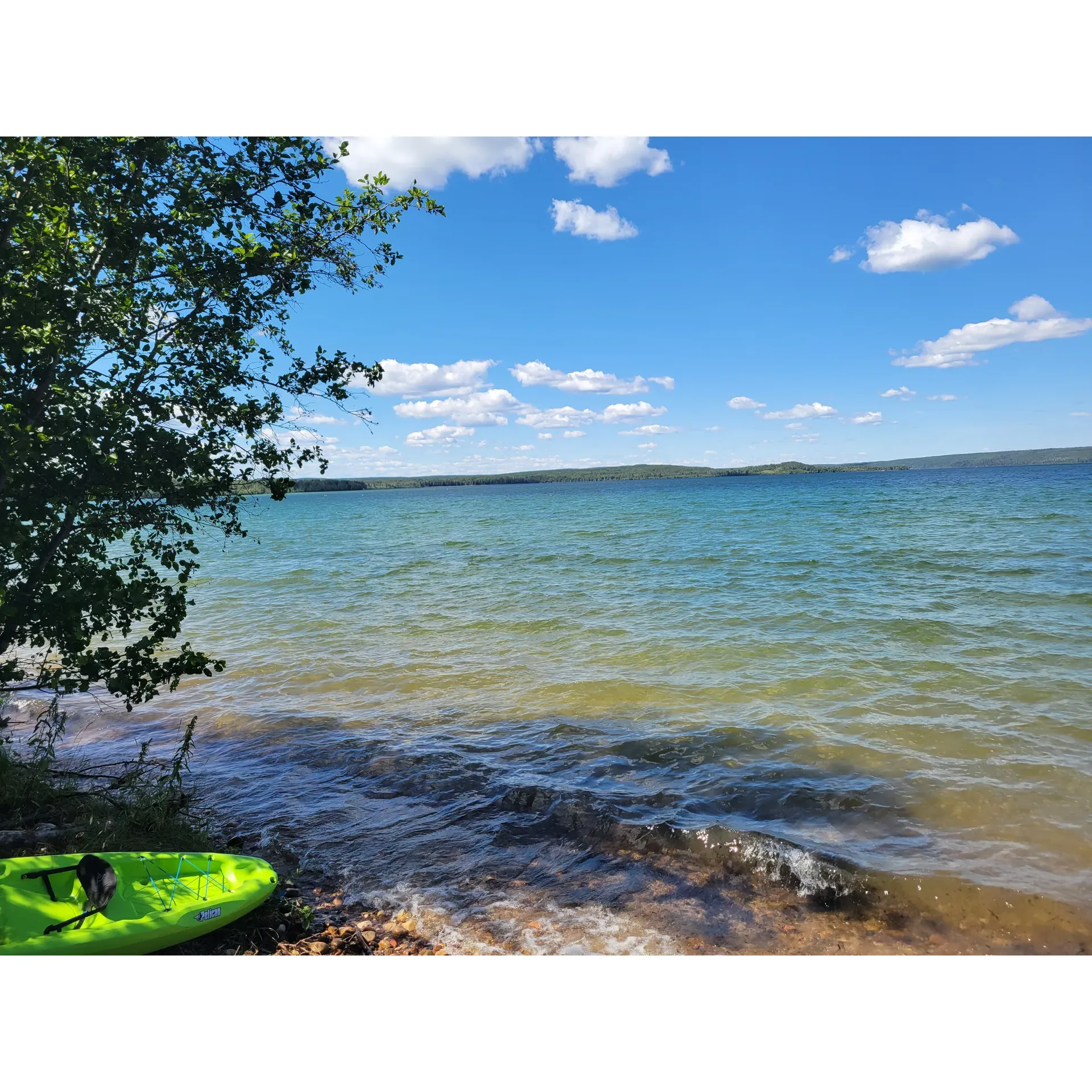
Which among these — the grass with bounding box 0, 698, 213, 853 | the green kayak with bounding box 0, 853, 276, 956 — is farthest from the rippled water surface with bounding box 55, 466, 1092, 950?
the green kayak with bounding box 0, 853, 276, 956

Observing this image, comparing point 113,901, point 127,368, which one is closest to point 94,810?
point 113,901

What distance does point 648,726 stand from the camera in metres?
10.6

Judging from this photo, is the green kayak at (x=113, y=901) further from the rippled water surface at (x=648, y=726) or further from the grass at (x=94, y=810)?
the rippled water surface at (x=648, y=726)

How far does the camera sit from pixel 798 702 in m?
11.3

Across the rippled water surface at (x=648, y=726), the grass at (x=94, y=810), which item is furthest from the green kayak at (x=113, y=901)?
the rippled water surface at (x=648, y=726)

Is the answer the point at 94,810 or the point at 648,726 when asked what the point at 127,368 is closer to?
the point at 94,810

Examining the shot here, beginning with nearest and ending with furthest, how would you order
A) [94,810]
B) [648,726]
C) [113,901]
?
[113,901] < [94,810] < [648,726]

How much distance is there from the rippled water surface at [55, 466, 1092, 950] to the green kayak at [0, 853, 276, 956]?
1355 mm

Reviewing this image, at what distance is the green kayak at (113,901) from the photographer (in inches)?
199

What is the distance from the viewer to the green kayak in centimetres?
505

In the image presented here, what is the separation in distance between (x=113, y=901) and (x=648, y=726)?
740 centimetres

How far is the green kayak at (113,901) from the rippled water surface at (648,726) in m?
1.36

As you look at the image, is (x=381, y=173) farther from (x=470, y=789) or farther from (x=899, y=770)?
(x=899, y=770)
